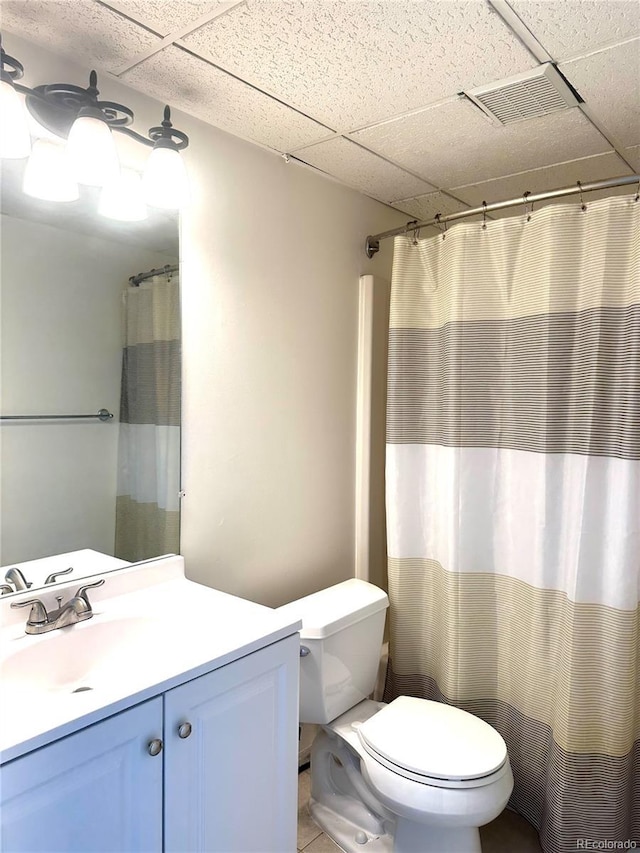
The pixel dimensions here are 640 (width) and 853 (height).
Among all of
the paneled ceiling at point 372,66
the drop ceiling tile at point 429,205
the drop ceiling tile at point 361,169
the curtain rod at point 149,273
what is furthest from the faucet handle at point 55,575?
the drop ceiling tile at point 429,205

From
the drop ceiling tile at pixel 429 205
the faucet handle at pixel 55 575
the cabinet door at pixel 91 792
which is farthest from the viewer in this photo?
the drop ceiling tile at pixel 429 205

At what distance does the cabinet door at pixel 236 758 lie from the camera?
117 centimetres

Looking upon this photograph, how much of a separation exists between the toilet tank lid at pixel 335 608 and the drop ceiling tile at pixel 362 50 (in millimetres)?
1467

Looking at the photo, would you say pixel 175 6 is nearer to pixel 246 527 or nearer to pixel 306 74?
pixel 306 74

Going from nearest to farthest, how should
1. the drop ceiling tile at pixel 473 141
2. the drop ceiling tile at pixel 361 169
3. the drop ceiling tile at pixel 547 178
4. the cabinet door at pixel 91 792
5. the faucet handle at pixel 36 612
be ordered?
the cabinet door at pixel 91 792 < the faucet handle at pixel 36 612 < the drop ceiling tile at pixel 473 141 < the drop ceiling tile at pixel 361 169 < the drop ceiling tile at pixel 547 178

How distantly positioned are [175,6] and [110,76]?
36 centimetres

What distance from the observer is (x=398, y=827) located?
5.57 feet

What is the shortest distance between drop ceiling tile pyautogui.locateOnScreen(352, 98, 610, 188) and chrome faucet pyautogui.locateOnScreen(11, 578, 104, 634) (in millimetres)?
1559

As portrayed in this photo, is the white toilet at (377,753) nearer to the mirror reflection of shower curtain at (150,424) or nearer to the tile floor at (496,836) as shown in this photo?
the tile floor at (496,836)

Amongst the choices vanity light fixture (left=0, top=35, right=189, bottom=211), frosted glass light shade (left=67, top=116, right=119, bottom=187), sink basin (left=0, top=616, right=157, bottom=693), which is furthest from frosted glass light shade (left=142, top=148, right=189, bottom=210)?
sink basin (left=0, top=616, right=157, bottom=693)

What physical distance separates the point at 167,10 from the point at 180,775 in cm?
160

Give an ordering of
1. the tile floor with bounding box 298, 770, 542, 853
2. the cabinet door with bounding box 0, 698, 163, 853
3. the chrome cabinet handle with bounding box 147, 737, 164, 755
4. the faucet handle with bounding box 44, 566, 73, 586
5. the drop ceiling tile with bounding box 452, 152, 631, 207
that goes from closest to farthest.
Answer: the cabinet door with bounding box 0, 698, 163, 853, the chrome cabinet handle with bounding box 147, 737, 164, 755, the faucet handle with bounding box 44, 566, 73, 586, the tile floor with bounding box 298, 770, 542, 853, the drop ceiling tile with bounding box 452, 152, 631, 207

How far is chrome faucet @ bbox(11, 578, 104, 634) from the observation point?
130cm

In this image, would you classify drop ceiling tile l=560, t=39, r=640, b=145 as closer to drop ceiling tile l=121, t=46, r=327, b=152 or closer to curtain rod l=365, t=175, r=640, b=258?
curtain rod l=365, t=175, r=640, b=258
